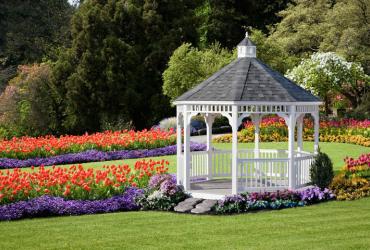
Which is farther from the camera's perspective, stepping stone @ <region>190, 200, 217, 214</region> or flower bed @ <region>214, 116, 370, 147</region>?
flower bed @ <region>214, 116, 370, 147</region>

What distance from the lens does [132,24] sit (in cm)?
3869

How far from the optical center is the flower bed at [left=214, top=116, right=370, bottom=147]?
27.3m

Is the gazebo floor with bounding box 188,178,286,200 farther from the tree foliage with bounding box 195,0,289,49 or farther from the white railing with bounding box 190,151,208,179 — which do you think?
the tree foliage with bounding box 195,0,289,49

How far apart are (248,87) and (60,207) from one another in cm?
503

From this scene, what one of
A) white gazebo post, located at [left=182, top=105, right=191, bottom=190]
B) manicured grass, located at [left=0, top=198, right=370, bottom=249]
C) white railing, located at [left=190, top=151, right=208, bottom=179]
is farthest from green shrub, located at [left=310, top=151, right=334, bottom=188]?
white railing, located at [left=190, top=151, right=208, bottom=179]

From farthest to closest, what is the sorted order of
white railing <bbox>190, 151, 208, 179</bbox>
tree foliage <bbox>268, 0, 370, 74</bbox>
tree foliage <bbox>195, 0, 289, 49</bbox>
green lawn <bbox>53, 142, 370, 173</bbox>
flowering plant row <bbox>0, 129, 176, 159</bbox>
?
tree foliage <bbox>195, 0, 289, 49</bbox>
tree foliage <bbox>268, 0, 370, 74</bbox>
flowering plant row <bbox>0, 129, 176, 159</bbox>
green lawn <bbox>53, 142, 370, 173</bbox>
white railing <bbox>190, 151, 208, 179</bbox>

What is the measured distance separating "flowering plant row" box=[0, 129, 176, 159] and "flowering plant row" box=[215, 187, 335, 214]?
11.7 meters

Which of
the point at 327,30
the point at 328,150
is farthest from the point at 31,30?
the point at 328,150

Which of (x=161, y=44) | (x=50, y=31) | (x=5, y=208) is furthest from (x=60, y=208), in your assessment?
(x=50, y=31)

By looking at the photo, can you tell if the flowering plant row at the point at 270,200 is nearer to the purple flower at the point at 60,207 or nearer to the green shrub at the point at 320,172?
the green shrub at the point at 320,172

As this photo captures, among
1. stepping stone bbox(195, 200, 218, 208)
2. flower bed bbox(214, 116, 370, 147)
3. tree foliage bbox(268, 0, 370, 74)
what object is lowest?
stepping stone bbox(195, 200, 218, 208)

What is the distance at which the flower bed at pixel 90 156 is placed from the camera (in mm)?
23094

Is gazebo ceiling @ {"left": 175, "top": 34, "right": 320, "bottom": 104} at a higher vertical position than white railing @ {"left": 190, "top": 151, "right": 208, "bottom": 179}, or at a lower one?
higher

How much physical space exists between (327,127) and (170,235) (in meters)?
17.9
